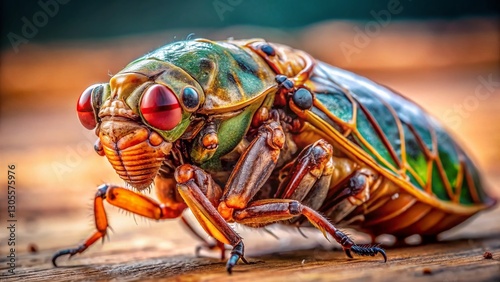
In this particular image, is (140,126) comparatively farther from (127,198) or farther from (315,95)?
(315,95)

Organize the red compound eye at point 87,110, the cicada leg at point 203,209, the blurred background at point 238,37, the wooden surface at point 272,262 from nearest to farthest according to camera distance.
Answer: the wooden surface at point 272,262 < the cicada leg at point 203,209 < the red compound eye at point 87,110 < the blurred background at point 238,37

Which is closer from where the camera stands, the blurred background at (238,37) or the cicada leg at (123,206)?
the cicada leg at (123,206)

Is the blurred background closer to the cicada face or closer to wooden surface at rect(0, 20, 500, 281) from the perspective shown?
wooden surface at rect(0, 20, 500, 281)

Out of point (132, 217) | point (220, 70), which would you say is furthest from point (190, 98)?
point (132, 217)

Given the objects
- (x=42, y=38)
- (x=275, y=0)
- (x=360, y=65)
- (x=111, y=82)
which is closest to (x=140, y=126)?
(x=111, y=82)

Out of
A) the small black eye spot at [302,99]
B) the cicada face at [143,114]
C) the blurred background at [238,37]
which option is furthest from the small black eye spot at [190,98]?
the blurred background at [238,37]

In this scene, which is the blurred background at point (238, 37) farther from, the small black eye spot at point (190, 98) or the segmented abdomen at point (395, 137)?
the small black eye spot at point (190, 98)
